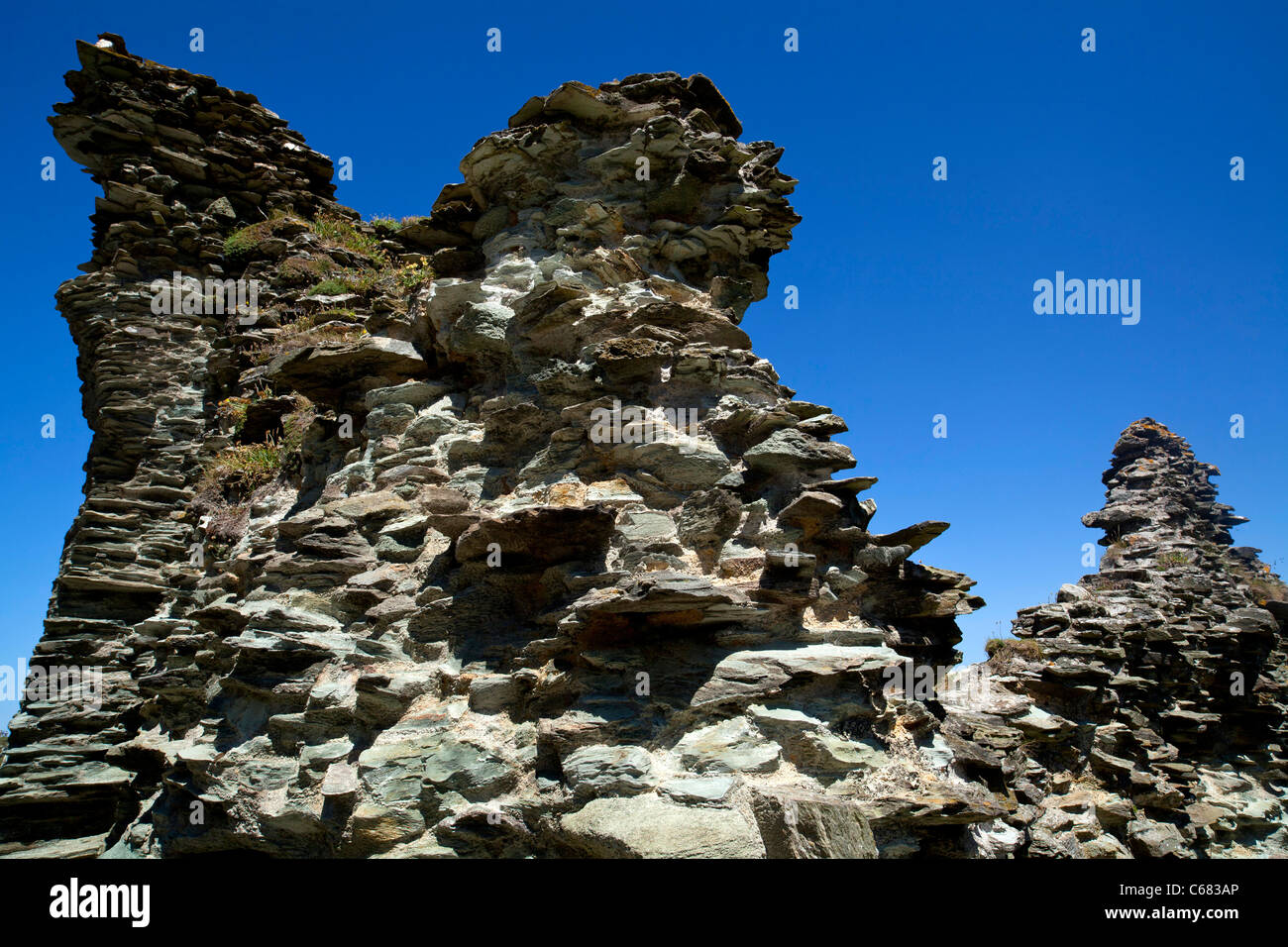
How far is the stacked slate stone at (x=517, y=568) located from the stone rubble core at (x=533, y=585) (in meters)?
0.04

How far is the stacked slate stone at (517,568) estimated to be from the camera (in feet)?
16.3

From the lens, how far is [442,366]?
29.5ft

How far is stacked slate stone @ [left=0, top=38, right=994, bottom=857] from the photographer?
195 inches

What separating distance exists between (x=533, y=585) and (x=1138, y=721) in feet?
33.0

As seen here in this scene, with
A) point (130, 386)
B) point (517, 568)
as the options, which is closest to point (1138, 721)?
point (517, 568)

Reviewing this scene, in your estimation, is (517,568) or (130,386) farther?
(130,386)

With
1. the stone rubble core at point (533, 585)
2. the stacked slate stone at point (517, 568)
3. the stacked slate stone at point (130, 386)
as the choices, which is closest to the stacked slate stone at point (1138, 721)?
the stone rubble core at point (533, 585)

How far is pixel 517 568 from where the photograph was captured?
6.54 m

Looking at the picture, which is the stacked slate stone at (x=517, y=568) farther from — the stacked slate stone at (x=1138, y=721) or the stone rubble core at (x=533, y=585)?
the stacked slate stone at (x=1138, y=721)

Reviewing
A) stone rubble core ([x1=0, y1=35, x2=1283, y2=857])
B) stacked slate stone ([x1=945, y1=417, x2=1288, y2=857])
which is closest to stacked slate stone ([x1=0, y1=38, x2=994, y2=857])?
stone rubble core ([x1=0, y1=35, x2=1283, y2=857])

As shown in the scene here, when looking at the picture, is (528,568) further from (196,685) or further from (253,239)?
(253,239)

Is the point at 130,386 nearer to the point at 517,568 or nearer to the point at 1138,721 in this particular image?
the point at 517,568
